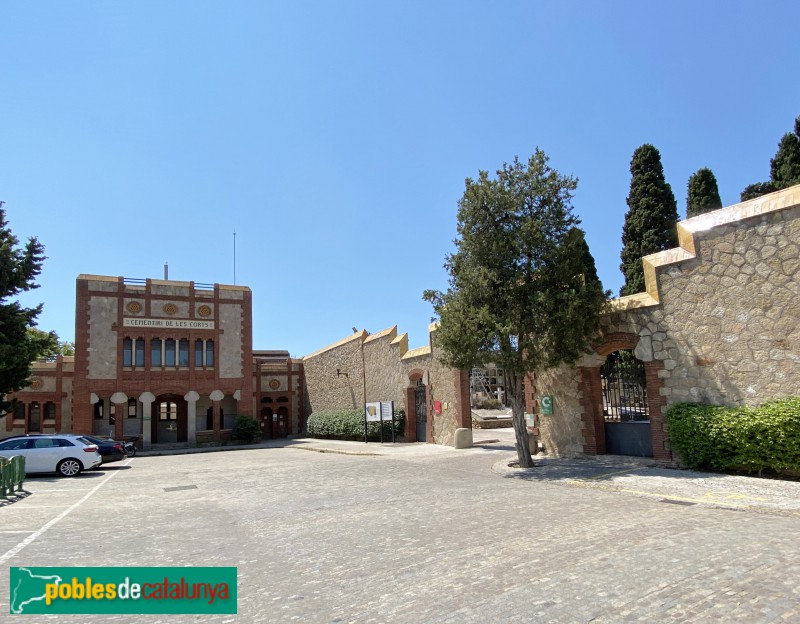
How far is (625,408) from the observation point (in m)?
15.4

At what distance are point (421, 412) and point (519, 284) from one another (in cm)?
1258

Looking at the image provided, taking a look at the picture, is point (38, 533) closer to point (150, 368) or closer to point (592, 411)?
point (592, 411)

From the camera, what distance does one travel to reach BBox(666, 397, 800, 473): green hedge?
10.6 meters

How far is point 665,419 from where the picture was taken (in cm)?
1323

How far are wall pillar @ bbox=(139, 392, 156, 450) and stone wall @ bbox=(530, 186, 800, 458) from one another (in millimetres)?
28204

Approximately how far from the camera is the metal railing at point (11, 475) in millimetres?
12984

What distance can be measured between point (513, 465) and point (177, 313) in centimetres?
2688

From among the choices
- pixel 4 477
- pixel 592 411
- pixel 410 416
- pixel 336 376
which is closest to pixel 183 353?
pixel 336 376

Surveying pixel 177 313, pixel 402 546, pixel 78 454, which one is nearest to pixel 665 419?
pixel 402 546

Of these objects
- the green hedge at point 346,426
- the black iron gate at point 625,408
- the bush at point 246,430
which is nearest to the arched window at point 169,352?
the bush at point 246,430

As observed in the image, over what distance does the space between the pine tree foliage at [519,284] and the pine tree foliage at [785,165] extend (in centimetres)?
1415

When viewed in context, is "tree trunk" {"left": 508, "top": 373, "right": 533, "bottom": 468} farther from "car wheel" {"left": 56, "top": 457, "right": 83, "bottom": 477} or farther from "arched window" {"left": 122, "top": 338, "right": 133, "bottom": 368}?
"arched window" {"left": 122, "top": 338, "right": 133, "bottom": 368}

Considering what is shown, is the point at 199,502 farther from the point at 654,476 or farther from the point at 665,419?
the point at 665,419

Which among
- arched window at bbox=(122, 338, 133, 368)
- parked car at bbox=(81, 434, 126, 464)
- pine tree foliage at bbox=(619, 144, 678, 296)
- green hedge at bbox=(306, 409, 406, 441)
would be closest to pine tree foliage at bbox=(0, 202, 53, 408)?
parked car at bbox=(81, 434, 126, 464)
